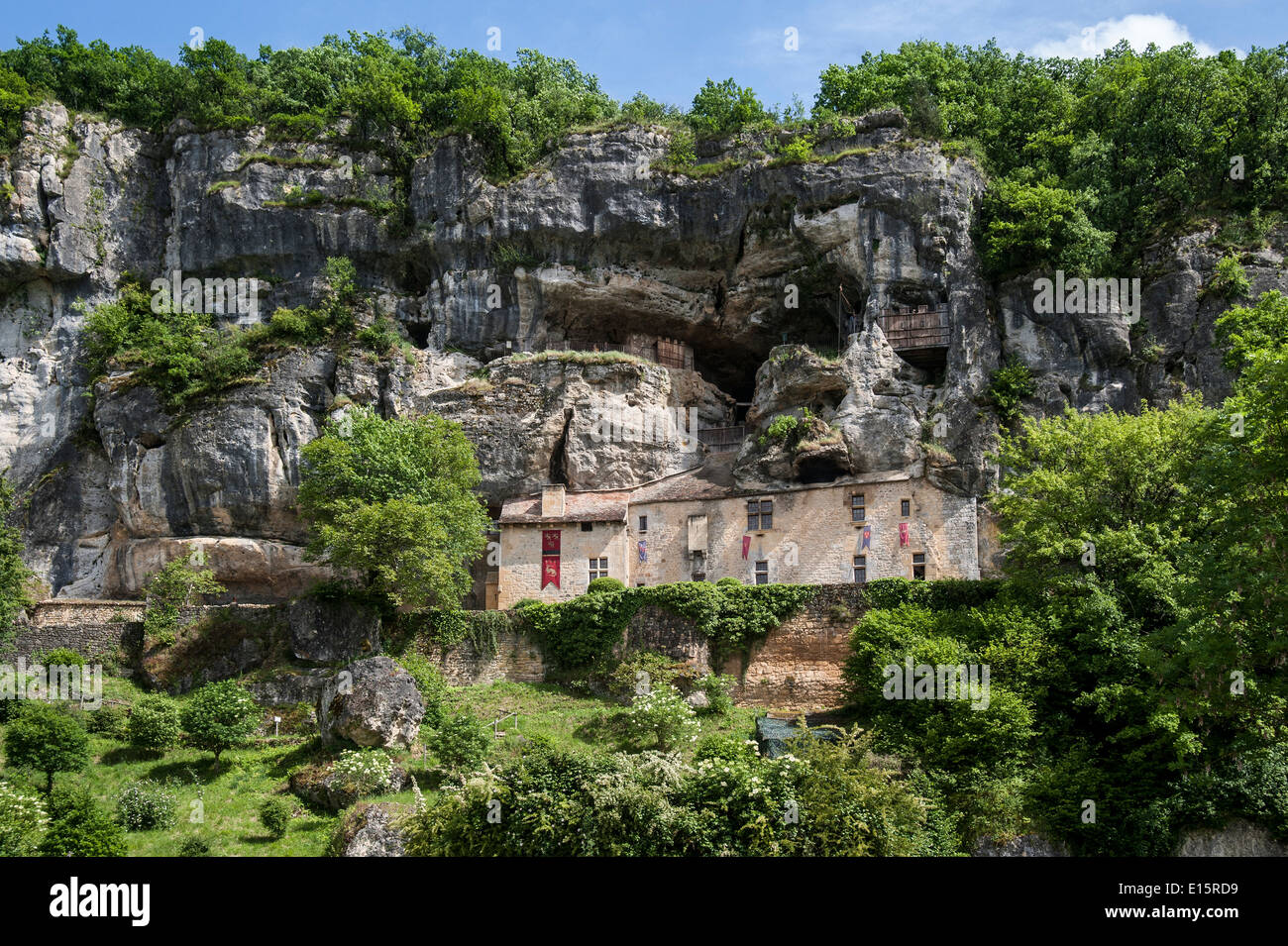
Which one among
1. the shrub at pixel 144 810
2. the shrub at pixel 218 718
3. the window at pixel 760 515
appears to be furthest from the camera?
the window at pixel 760 515

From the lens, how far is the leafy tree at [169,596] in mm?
31453

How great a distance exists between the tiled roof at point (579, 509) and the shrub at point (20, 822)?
1819 cm

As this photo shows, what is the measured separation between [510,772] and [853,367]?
21850 mm

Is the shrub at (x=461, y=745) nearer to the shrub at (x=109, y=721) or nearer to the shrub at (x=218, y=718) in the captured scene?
the shrub at (x=218, y=718)

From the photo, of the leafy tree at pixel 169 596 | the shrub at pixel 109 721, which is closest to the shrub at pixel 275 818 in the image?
the shrub at pixel 109 721

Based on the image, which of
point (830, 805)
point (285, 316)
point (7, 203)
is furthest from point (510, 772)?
point (7, 203)

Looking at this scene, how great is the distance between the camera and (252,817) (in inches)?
932

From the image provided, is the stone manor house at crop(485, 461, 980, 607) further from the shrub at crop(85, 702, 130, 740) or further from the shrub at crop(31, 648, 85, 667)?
the shrub at crop(31, 648, 85, 667)

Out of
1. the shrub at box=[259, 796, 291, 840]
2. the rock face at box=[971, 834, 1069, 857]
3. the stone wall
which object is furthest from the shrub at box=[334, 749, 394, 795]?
the rock face at box=[971, 834, 1069, 857]

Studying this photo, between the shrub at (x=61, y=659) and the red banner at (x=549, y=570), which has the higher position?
the red banner at (x=549, y=570)

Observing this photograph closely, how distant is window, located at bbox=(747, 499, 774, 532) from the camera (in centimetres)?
3703

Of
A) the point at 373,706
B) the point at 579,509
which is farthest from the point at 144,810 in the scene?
the point at 579,509

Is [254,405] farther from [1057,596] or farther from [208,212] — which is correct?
[1057,596]

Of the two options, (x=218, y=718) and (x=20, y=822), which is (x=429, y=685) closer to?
(x=218, y=718)
